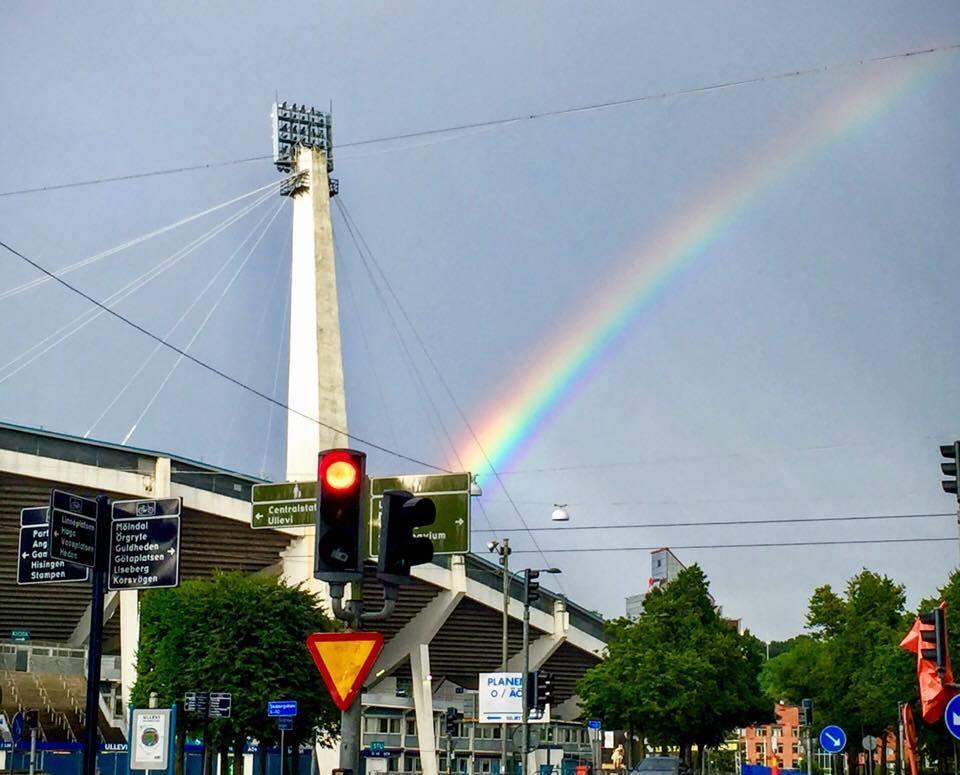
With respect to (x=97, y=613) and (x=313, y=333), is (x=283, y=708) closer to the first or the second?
(x=97, y=613)

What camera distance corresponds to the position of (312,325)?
240ft

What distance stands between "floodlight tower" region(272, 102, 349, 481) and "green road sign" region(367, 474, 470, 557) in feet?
104

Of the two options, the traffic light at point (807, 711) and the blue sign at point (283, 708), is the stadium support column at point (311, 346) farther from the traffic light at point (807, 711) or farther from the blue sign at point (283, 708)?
the traffic light at point (807, 711)

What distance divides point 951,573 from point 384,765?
1596 inches

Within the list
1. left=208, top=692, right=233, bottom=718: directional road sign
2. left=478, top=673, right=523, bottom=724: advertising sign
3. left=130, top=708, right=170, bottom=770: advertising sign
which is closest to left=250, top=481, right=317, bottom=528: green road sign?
left=130, top=708, right=170, bottom=770: advertising sign

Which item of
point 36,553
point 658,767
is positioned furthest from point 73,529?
point 658,767

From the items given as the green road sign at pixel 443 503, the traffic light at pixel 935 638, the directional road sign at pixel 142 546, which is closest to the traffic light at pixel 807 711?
the green road sign at pixel 443 503

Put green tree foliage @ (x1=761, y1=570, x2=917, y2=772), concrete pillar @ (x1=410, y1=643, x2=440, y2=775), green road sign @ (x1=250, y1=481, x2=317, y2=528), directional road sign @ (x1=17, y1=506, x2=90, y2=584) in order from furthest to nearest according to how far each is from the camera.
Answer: concrete pillar @ (x1=410, y1=643, x2=440, y2=775)
green tree foliage @ (x1=761, y1=570, x2=917, y2=772)
green road sign @ (x1=250, y1=481, x2=317, y2=528)
directional road sign @ (x1=17, y1=506, x2=90, y2=584)

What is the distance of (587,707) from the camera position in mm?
74062

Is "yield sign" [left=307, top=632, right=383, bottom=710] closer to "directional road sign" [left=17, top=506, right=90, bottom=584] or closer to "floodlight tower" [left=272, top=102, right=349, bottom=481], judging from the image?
"directional road sign" [left=17, top=506, right=90, bottom=584]

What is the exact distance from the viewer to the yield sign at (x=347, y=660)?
1223cm

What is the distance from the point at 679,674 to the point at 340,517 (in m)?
61.1

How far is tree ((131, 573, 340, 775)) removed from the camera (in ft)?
174

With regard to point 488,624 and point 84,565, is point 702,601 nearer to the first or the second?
point 488,624
